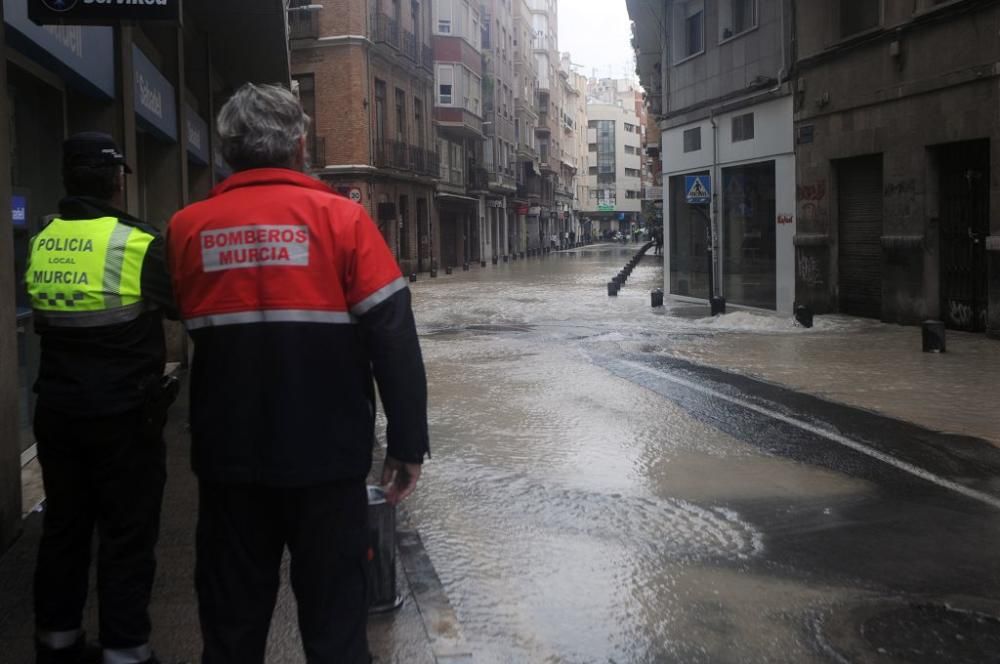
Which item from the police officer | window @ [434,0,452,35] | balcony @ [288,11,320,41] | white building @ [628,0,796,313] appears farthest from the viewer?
window @ [434,0,452,35]

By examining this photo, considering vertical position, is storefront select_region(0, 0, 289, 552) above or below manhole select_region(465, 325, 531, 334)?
above

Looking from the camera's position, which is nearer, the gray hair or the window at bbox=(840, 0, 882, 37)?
the gray hair

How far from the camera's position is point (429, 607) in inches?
163

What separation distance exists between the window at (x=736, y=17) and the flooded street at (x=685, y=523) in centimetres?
1150

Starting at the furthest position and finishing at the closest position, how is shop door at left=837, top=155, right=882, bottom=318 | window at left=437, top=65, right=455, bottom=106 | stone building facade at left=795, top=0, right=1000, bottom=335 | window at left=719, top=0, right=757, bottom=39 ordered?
window at left=437, top=65, right=455, bottom=106
window at left=719, top=0, right=757, bottom=39
shop door at left=837, top=155, right=882, bottom=318
stone building facade at left=795, top=0, right=1000, bottom=335

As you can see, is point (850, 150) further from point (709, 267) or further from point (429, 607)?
point (429, 607)

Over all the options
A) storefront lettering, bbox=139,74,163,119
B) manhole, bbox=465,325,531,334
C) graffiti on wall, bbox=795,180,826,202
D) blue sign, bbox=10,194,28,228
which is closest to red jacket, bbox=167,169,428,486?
blue sign, bbox=10,194,28,228

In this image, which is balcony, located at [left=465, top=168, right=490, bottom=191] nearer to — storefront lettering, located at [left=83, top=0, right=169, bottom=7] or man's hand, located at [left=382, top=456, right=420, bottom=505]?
storefront lettering, located at [left=83, top=0, right=169, bottom=7]

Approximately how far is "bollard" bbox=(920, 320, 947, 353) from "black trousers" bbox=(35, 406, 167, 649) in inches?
434

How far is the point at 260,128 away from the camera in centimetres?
282

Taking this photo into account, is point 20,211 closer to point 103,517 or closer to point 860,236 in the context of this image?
point 103,517

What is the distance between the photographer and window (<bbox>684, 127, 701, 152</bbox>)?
22312mm

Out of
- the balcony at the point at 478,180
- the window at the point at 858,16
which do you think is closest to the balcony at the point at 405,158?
the balcony at the point at 478,180

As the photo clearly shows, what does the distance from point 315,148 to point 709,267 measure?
820 inches
